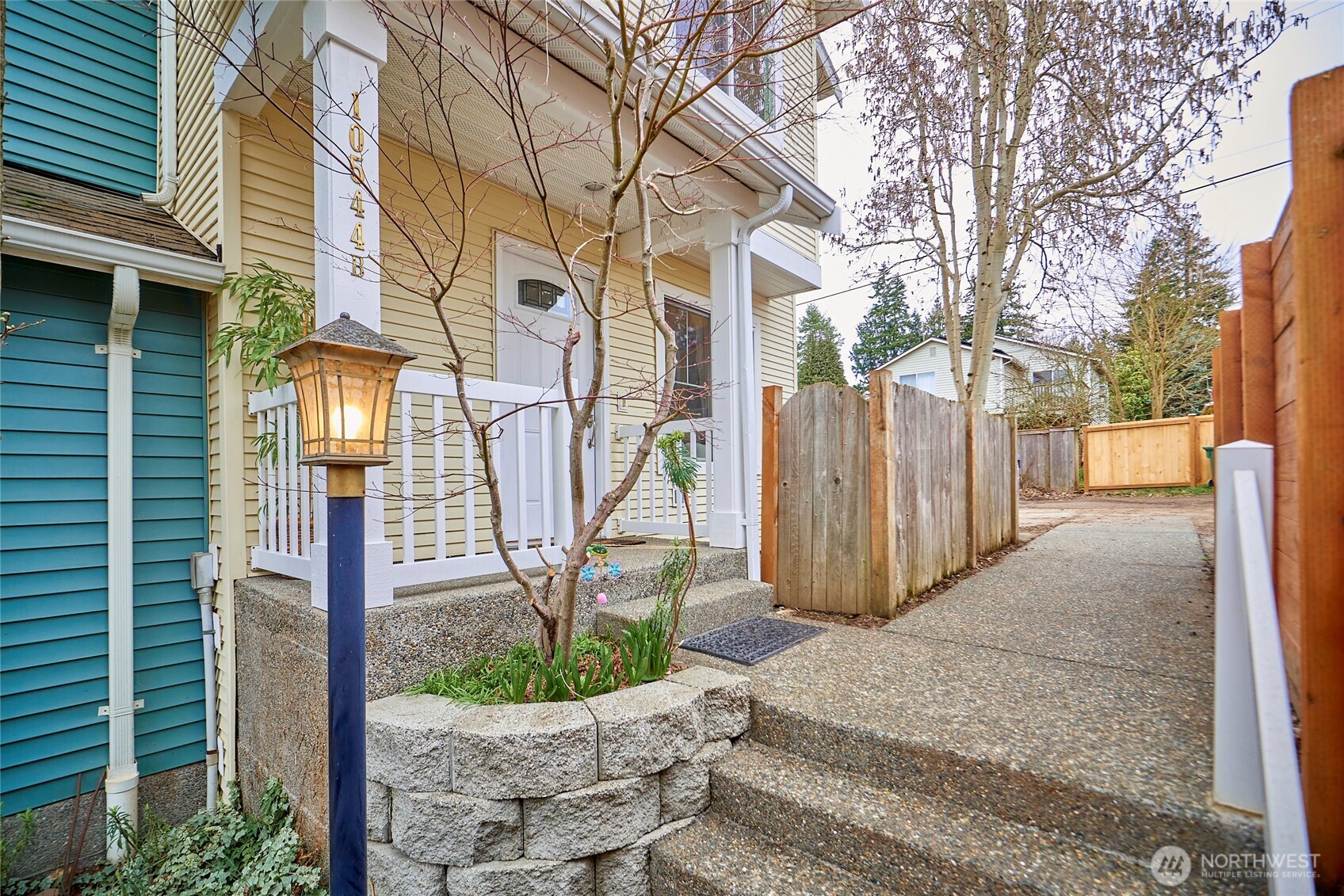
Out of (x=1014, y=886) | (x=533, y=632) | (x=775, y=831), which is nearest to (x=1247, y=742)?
(x=1014, y=886)

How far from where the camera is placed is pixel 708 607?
3.00m

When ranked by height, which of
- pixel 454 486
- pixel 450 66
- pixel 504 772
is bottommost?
pixel 504 772

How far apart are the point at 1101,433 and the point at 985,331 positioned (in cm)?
722

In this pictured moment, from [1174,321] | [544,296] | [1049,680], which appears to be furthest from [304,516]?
[1174,321]

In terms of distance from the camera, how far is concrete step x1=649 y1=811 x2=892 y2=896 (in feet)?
5.19

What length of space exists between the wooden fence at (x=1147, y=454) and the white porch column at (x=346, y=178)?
11366mm

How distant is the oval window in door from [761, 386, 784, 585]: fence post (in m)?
1.85

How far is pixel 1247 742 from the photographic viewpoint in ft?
4.35

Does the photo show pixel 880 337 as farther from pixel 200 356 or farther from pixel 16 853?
pixel 16 853

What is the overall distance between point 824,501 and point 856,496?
0.21m

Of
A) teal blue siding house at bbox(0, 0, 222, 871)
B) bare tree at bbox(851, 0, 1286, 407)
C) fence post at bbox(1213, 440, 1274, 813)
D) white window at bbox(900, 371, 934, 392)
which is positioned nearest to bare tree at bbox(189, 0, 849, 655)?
teal blue siding house at bbox(0, 0, 222, 871)

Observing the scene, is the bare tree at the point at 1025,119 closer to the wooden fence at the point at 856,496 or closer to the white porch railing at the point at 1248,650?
the wooden fence at the point at 856,496

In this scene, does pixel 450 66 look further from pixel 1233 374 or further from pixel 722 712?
pixel 1233 374

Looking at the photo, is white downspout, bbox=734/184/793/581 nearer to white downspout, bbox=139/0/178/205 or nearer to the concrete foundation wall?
the concrete foundation wall
